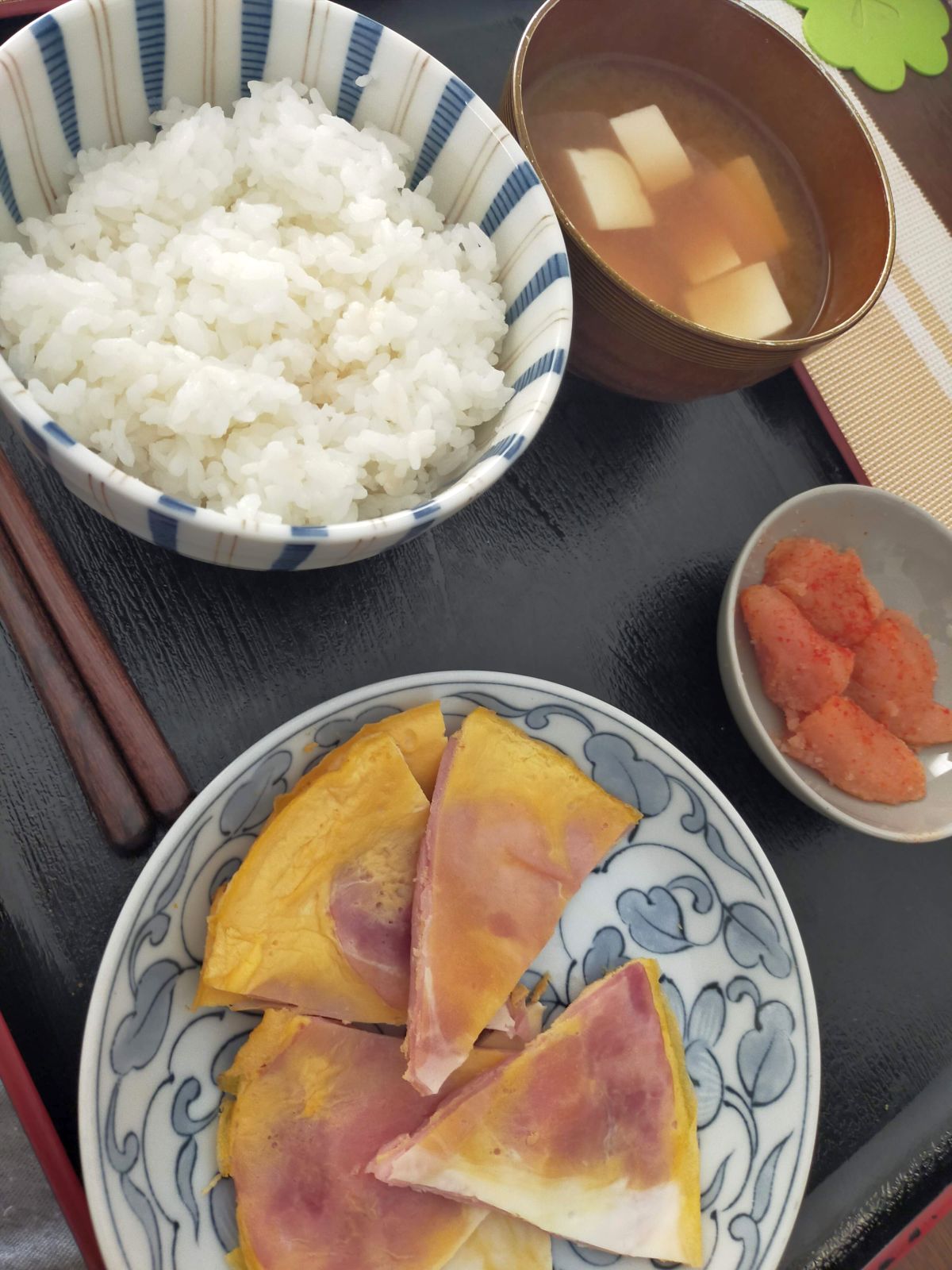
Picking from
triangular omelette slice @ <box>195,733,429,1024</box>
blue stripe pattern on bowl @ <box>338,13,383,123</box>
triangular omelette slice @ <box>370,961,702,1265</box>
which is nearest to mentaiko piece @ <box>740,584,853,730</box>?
triangular omelette slice @ <box>370,961,702,1265</box>

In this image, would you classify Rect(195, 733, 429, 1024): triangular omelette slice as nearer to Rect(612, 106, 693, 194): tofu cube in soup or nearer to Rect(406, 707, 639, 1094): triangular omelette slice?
Rect(406, 707, 639, 1094): triangular omelette slice

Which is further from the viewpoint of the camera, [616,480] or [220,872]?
[616,480]

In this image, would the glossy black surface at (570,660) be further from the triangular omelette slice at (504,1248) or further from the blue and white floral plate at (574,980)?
the triangular omelette slice at (504,1248)

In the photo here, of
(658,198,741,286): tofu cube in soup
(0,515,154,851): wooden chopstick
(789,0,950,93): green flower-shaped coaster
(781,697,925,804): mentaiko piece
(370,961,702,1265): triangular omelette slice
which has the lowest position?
(370,961,702,1265): triangular omelette slice

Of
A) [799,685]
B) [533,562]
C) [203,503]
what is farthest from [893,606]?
[203,503]

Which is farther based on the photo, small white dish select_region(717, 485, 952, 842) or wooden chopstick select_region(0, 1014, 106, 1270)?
small white dish select_region(717, 485, 952, 842)

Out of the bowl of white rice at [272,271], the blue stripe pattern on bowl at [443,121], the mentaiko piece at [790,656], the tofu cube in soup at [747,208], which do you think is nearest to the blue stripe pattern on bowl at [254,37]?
the bowl of white rice at [272,271]

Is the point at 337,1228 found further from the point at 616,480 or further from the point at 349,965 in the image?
the point at 616,480
